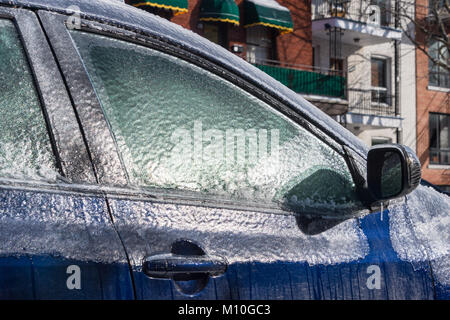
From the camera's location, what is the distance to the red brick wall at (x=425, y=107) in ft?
97.3

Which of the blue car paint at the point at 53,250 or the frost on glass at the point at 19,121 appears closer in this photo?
the blue car paint at the point at 53,250

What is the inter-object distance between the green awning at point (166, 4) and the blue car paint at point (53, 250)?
20.2 meters

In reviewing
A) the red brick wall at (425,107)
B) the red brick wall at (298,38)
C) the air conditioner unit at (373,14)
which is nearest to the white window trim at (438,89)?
the red brick wall at (425,107)

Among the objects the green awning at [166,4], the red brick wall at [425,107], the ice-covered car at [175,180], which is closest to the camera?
the ice-covered car at [175,180]

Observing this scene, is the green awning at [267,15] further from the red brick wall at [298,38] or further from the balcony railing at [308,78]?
the balcony railing at [308,78]

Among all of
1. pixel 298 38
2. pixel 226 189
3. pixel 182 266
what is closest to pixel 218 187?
pixel 226 189

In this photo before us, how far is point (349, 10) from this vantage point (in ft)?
89.8

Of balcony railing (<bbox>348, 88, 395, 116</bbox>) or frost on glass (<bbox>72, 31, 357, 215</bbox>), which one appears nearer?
frost on glass (<bbox>72, 31, 357, 215</bbox>)

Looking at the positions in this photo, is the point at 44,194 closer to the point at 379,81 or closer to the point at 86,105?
the point at 86,105

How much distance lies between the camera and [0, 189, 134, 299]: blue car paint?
1.37 meters

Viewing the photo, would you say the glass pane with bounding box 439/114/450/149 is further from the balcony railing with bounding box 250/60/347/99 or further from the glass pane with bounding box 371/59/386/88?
the balcony railing with bounding box 250/60/347/99

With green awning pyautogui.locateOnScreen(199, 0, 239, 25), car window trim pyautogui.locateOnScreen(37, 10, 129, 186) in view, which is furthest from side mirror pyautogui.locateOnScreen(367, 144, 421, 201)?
green awning pyautogui.locateOnScreen(199, 0, 239, 25)

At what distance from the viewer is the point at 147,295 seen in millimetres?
1488
